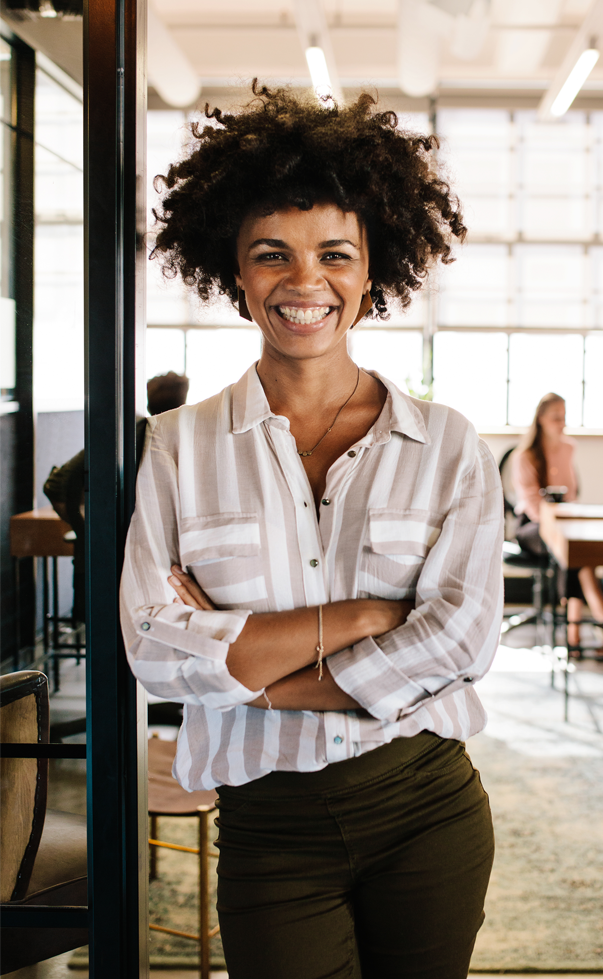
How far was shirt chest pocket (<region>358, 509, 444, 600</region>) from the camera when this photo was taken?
45.5 inches

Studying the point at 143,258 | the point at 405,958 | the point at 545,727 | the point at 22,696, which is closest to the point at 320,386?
the point at 143,258


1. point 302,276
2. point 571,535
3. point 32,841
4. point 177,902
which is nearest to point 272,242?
point 302,276

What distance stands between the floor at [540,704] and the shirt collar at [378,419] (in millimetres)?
2692

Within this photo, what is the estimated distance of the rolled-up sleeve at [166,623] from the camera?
1.07m

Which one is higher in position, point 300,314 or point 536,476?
point 300,314

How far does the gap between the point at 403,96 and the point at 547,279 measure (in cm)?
243

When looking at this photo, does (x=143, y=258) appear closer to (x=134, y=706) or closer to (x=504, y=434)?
(x=134, y=706)

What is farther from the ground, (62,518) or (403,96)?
(403,96)

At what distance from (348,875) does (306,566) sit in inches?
17.4

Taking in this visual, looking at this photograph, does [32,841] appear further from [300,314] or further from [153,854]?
[153,854]

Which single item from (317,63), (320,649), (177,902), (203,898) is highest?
(317,63)

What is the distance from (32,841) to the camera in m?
1.33

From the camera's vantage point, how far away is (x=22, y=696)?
1.32m

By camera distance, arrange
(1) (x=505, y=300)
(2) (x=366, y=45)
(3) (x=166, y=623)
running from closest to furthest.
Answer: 1. (3) (x=166, y=623)
2. (2) (x=366, y=45)
3. (1) (x=505, y=300)
